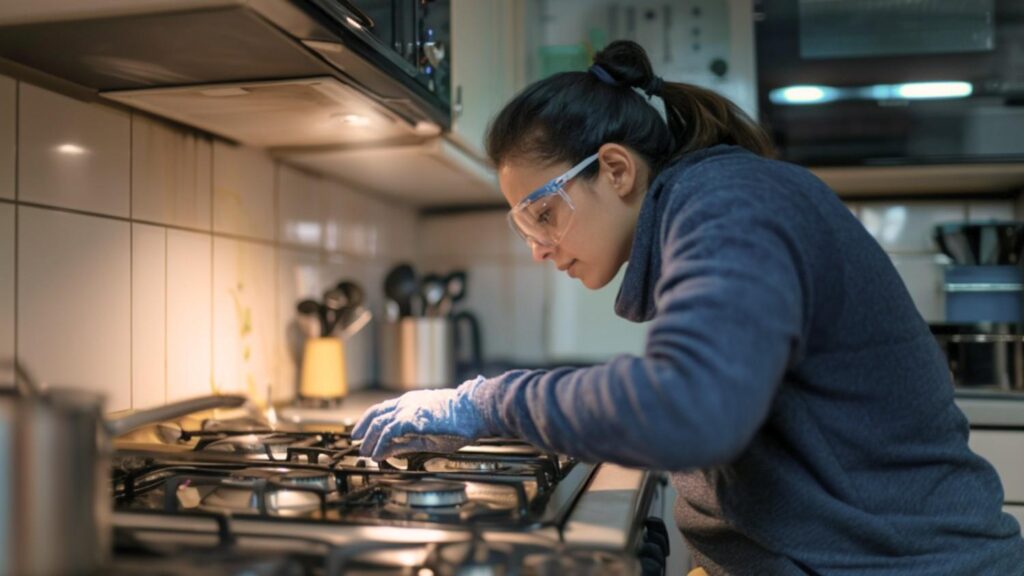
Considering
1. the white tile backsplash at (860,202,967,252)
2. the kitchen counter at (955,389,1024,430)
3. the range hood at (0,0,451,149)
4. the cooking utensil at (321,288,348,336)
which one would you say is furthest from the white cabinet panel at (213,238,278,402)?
the white tile backsplash at (860,202,967,252)

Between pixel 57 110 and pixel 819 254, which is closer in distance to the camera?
pixel 819 254

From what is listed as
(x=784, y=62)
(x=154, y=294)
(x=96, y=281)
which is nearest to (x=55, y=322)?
(x=96, y=281)

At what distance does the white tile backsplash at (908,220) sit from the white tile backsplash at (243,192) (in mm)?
1322

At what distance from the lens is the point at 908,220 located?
2.01 meters

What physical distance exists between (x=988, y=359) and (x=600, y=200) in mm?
1113

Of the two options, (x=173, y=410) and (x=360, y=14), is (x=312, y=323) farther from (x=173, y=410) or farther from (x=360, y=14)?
(x=360, y=14)

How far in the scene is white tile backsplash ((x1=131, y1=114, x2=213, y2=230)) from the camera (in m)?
1.18

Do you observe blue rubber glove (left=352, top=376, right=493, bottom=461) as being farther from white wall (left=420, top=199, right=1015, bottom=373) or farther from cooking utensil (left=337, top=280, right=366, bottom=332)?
white wall (left=420, top=199, right=1015, bottom=373)

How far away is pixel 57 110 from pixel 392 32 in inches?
15.7

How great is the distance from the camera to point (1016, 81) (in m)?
1.69

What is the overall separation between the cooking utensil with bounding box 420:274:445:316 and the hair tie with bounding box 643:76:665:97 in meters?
1.08

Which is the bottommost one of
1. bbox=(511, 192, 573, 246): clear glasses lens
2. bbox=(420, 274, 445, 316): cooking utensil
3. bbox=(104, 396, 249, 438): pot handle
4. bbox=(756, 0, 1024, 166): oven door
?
bbox=(104, 396, 249, 438): pot handle

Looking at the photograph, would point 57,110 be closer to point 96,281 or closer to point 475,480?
point 96,281

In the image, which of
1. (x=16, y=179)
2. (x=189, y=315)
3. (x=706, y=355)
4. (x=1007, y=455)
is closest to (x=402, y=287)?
(x=189, y=315)
